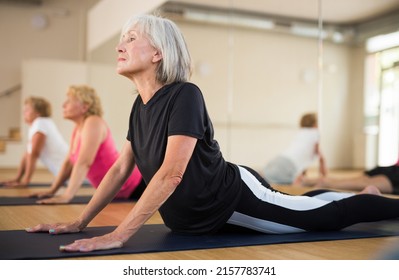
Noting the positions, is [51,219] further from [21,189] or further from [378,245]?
[21,189]

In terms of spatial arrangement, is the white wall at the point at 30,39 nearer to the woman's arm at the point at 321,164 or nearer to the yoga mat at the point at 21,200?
the woman's arm at the point at 321,164

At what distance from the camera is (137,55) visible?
70.1 inches

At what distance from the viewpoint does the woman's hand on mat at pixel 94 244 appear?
5.19ft

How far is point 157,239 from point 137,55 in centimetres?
64

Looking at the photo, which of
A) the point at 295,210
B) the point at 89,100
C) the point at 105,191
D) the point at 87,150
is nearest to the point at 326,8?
the point at 89,100

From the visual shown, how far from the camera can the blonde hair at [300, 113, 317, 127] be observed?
188 inches

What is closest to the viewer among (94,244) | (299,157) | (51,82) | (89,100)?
(94,244)

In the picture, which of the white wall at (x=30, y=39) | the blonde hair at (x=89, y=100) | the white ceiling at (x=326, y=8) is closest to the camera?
the blonde hair at (x=89, y=100)

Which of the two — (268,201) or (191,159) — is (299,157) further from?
(191,159)

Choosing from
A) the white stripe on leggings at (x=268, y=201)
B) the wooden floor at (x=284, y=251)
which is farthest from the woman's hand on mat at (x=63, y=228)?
the white stripe on leggings at (x=268, y=201)

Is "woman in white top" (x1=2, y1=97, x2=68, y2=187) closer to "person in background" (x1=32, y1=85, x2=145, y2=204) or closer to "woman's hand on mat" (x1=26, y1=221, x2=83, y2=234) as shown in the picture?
"person in background" (x1=32, y1=85, x2=145, y2=204)

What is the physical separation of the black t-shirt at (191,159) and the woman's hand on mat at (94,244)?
0.90 ft

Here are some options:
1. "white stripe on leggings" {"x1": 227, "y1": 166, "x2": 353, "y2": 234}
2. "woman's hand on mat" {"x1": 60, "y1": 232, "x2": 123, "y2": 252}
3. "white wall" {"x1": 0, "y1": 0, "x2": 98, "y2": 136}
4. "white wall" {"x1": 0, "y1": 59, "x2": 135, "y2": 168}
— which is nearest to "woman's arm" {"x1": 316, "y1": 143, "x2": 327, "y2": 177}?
"white stripe on leggings" {"x1": 227, "y1": 166, "x2": 353, "y2": 234}

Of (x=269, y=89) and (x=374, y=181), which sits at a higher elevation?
(x=269, y=89)
